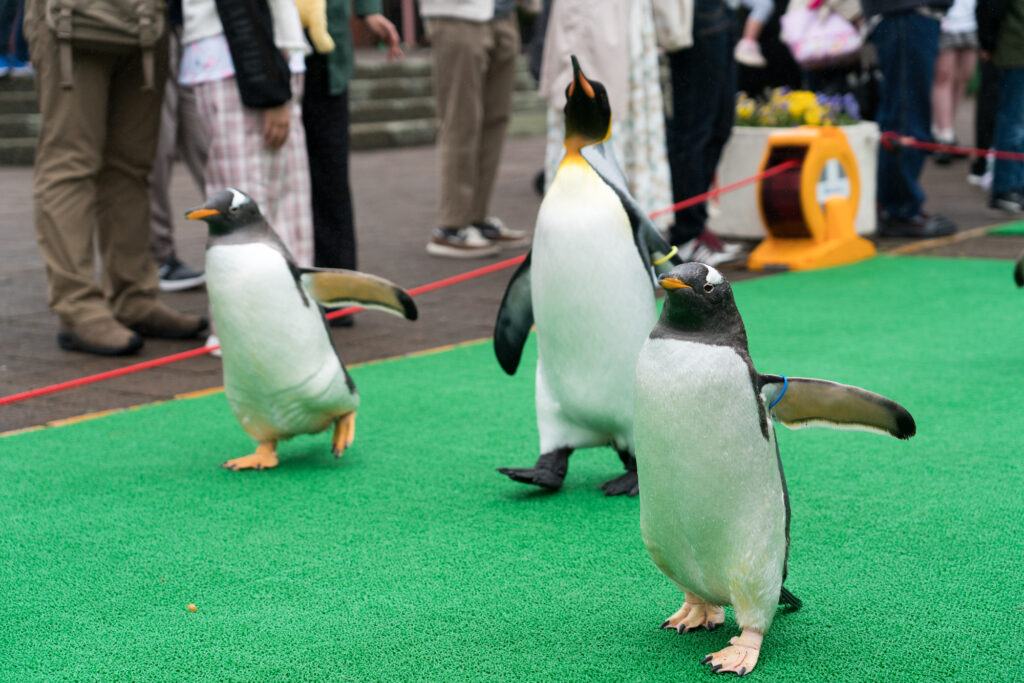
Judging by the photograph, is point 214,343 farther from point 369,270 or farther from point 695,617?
point 695,617

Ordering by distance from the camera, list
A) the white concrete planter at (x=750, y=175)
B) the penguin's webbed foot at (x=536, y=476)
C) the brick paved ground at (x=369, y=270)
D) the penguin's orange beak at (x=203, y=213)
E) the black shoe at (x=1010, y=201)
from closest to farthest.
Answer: the penguin's webbed foot at (x=536, y=476)
the penguin's orange beak at (x=203, y=213)
the brick paved ground at (x=369, y=270)
the white concrete planter at (x=750, y=175)
the black shoe at (x=1010, y=201)

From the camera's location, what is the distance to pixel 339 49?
15.8 ft

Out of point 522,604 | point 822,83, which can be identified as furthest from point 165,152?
point 822,83

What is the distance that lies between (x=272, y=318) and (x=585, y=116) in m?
0.92

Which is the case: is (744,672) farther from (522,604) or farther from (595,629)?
(522,604)

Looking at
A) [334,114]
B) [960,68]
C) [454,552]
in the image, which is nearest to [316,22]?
[334,114]

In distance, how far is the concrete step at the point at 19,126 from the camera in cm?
1180

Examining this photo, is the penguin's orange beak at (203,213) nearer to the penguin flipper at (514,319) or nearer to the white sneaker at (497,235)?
the penguin flipper at (514,319)

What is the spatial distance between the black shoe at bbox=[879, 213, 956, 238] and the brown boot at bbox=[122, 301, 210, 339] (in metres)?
4.25

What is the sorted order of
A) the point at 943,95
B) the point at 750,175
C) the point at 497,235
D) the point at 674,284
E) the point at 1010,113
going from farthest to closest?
1. the point at 943,95
2. the point at 1010,113
3. the point at 750,175
4. the point at 497,235
5. the point at 674,284

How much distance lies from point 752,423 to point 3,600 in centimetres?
150

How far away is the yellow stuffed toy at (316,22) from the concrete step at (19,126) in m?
8.19

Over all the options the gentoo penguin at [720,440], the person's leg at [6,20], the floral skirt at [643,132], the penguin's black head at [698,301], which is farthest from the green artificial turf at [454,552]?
the floral skirt at [643,132]

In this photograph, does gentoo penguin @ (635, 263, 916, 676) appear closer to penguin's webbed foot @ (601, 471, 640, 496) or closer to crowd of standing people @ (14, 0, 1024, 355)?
penguin's webbed foot @ (601, 471, 640, 496)
